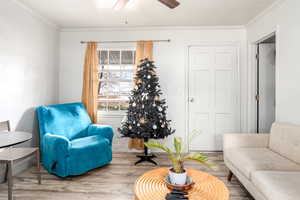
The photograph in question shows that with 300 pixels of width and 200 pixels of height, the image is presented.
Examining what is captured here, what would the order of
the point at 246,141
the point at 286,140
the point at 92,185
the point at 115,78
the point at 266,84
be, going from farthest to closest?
the point at 115,78 → the point at 266,84 → the point at 246,141 → the point at 92,185 → the point at 286,140

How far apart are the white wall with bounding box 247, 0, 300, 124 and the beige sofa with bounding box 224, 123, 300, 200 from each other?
282 mm

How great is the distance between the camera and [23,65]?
2.92m

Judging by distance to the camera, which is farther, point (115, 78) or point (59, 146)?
point (115, 78)

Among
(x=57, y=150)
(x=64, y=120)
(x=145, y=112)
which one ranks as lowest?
A: (x=57, y=150)

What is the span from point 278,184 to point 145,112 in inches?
80.5

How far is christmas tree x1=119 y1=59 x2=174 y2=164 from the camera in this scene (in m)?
3.17

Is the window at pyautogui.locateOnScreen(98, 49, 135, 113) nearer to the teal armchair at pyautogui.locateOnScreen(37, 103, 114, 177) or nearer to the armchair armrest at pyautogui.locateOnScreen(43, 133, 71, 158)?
the teal armchair at pyautogui.locateOnScreen(37, 103, 114, 177)

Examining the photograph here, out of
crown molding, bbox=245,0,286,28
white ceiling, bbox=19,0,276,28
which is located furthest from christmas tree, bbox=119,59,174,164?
crown molding, bbox=245,0,286,28

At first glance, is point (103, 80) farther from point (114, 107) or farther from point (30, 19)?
point (30, 19)

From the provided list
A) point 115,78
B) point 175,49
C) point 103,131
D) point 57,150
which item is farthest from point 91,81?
point 175,49

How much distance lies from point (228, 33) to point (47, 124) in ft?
12.2

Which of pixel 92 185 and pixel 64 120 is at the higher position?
pixel 64 120

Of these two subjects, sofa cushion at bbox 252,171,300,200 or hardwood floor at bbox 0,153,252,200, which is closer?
sofa cushion at bbox 252,171,300,200

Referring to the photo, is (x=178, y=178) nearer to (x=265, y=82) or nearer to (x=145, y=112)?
(x=145, y=112)
